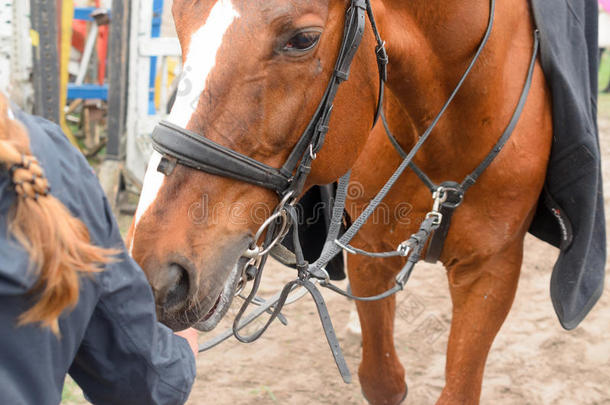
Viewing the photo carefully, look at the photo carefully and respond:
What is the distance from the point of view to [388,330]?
2.76 metres

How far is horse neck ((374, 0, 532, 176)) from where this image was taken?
1.80 metres

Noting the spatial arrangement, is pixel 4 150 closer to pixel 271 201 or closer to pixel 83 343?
pixel 83 343

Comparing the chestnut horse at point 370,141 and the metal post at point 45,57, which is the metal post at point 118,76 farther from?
the chestnut horse at point 370,141

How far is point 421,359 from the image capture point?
3588 mm

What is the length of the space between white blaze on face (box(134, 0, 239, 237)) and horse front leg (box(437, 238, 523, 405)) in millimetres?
1266

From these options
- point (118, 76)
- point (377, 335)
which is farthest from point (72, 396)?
point (118, 76)

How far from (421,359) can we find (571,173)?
5.87 ft

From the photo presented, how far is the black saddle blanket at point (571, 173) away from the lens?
207 centimetres

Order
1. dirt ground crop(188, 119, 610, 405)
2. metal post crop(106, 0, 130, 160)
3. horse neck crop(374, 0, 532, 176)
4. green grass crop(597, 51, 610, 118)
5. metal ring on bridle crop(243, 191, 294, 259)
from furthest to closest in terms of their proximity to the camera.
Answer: green grass crop(597, 51, 610, 118) < metal post crop(106, 0, 130, 160) < dirt ground crop(188, 119, 610, 405) < horse neck crop(374, 0, 532, 176) < metal ring on bridle crop(243, 191, 294, 259)

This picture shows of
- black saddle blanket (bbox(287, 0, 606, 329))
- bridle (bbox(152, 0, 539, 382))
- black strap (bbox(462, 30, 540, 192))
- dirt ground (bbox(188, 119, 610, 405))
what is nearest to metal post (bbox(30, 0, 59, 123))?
dirt ground (bbox(188, 119, 610, 405))

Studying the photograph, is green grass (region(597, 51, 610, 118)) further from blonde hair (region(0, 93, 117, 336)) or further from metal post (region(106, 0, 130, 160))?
blonde hair (region(0, 93, 117, 336))

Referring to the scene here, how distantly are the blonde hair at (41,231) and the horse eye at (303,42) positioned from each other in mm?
685

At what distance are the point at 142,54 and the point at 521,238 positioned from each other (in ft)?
12.1

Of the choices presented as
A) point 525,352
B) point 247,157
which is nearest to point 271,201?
point 247,157
